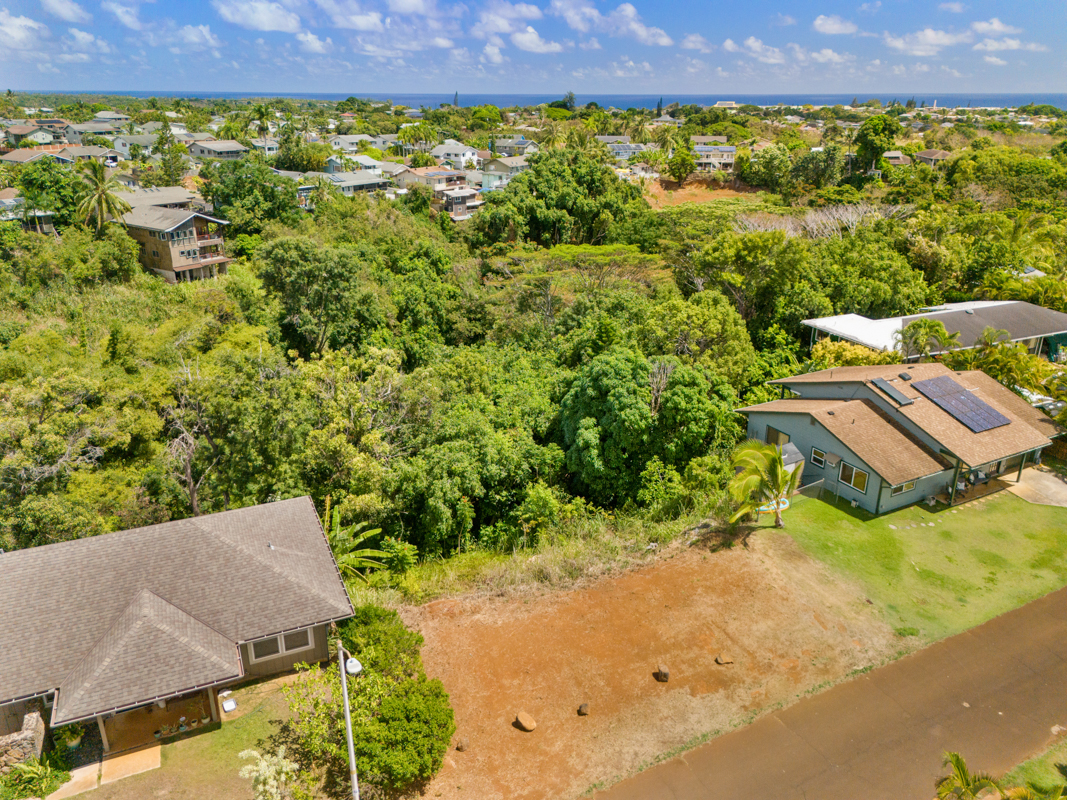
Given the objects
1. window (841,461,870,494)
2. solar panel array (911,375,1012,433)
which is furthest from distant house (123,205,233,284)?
solar panel array (911,375,1012,433)

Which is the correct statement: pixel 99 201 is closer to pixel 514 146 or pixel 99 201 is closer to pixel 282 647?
pixel 282 647

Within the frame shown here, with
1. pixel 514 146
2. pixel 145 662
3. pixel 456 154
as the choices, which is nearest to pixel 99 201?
pixel 145 662

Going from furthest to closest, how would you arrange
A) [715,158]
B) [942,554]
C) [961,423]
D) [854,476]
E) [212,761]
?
[715,158]
[961,423]
[854,476]
[942,554]
[212,761]

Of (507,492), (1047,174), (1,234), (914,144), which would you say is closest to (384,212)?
(1,234)

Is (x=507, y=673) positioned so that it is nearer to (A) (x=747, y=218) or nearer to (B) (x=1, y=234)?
(A) (x=747, y=218)

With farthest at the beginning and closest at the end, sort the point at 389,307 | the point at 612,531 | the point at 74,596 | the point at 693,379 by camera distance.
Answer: the point at 389,307, the point at 693,379, the point at 612,531, the point at 74,596

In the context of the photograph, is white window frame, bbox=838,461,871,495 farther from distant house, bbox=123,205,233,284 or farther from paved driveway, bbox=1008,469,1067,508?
→ distant house, bbox=123,205,233,284
